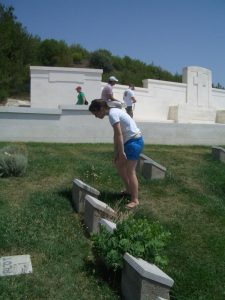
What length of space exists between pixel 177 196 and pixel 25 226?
8.95 feet

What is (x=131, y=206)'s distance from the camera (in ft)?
20.9

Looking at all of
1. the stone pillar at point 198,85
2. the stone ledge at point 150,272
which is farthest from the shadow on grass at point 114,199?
the stone pillar at point 198,85

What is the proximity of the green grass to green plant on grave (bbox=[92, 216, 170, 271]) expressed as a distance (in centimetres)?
28

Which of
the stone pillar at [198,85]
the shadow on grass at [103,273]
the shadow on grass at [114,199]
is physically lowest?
the shadow on grass at [103,273]

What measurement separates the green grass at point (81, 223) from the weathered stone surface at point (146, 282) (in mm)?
326

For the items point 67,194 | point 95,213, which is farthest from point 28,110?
point 95,213

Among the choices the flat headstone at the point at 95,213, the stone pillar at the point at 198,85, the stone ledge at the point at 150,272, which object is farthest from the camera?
the stone pillar at the point at 198,85

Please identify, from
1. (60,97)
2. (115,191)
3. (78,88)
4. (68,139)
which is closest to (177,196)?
(115,191)

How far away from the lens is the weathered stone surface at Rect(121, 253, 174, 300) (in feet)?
13.2

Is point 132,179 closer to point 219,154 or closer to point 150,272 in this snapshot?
point 150,272

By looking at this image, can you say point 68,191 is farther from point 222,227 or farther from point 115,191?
point 222,227

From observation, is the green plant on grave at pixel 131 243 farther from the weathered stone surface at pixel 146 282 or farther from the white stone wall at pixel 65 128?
the white stone wall at pixel 65 128

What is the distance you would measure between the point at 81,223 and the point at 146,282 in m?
2.09

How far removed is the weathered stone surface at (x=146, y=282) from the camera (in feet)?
13.2
